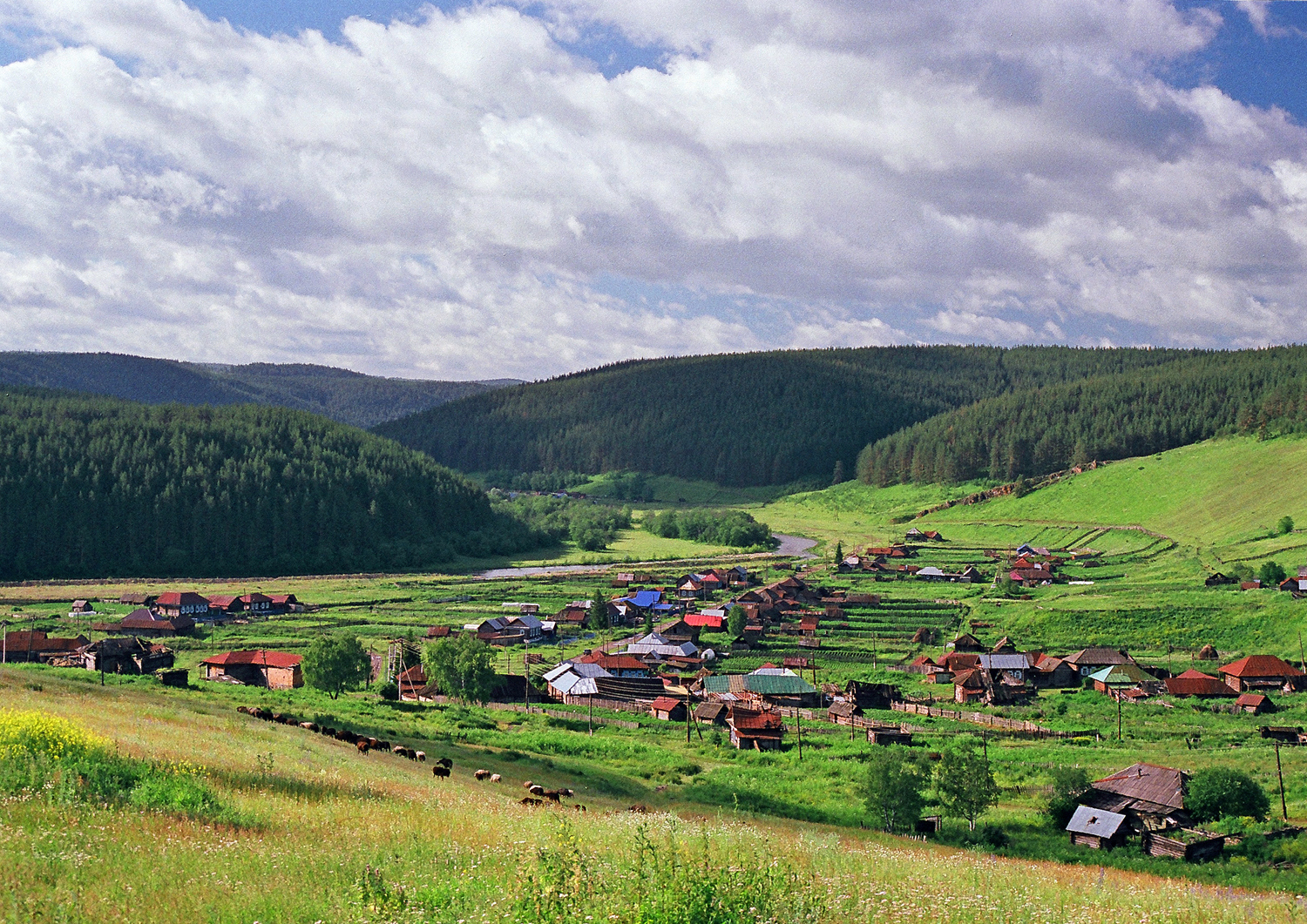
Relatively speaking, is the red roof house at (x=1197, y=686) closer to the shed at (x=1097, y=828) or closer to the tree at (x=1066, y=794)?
the tree at (x=1066, y=794)

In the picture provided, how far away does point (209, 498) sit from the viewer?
14975 centimetres

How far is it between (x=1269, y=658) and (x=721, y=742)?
36.7m

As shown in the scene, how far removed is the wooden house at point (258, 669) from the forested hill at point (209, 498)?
77857 millimetres

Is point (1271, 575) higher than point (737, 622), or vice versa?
point (1271, 575)

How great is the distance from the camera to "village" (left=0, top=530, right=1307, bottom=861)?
5031cm

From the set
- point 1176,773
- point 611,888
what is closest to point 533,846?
point 611,888

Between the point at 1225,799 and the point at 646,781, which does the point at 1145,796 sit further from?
the point at 646,781

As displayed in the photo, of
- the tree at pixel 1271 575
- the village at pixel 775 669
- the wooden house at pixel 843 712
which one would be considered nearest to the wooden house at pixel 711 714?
the village at pixel 775 669

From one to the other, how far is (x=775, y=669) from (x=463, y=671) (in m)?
21.5

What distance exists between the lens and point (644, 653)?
74312 millimetres

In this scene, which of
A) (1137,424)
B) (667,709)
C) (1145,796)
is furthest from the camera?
(1137,424)

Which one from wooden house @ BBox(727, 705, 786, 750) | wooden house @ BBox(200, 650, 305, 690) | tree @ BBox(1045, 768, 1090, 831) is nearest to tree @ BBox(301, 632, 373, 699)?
wooden house @ BBox(200, 650, 305, 690)

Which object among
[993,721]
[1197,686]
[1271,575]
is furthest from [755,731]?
[1271,575]

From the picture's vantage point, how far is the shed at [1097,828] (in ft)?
109
